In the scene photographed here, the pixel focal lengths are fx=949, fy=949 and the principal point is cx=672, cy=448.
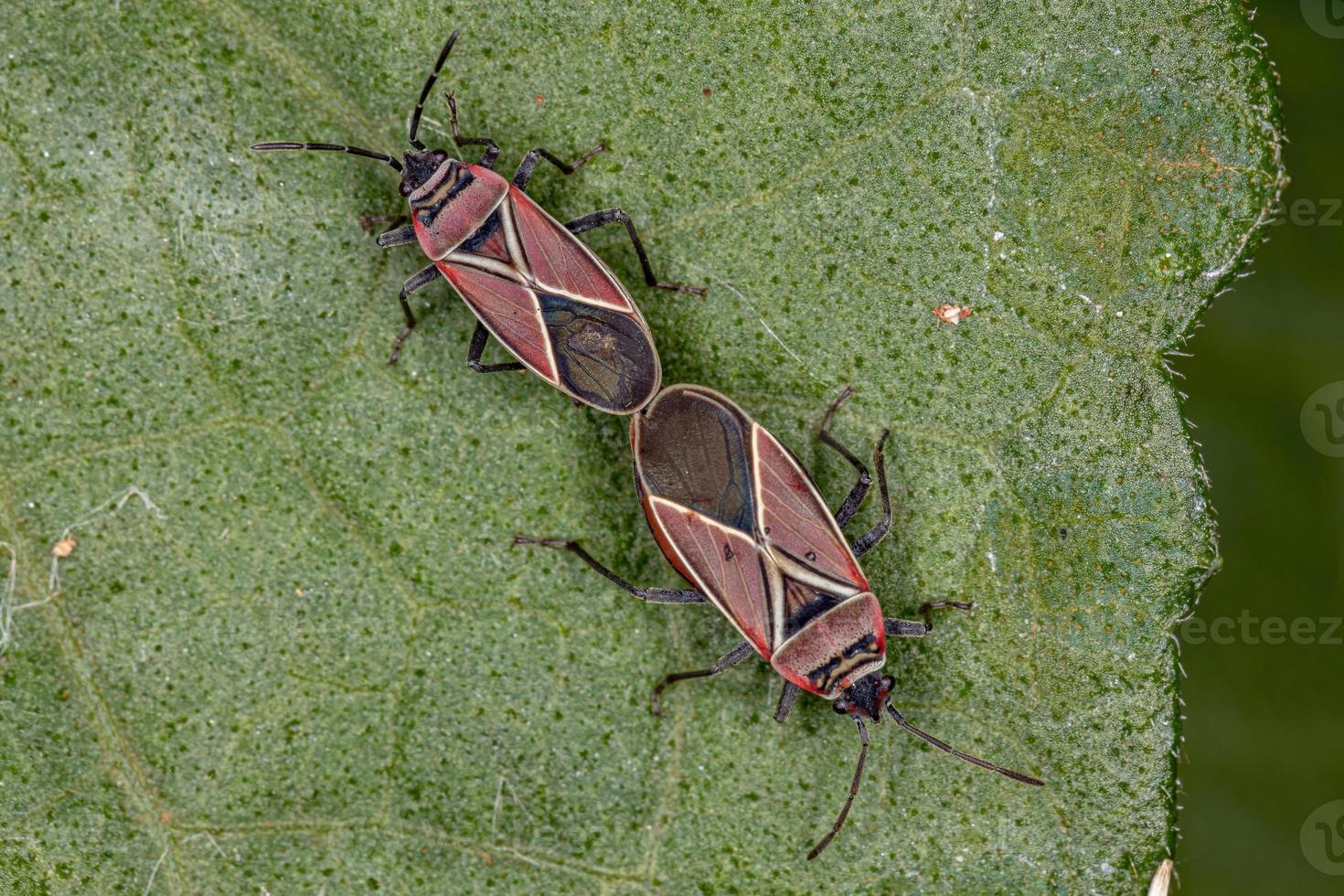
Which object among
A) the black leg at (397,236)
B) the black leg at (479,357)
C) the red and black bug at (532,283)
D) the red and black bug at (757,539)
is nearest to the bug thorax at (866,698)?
the red and black bug at (757,539)

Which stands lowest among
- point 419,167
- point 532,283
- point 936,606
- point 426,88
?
point 936,606

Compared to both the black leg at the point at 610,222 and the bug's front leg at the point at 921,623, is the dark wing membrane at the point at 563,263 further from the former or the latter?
the bug's front leg at the point at 921,623

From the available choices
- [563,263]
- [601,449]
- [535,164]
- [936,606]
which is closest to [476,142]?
[535,164]

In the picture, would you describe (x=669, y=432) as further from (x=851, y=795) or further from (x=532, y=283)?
(x=851, y=795)

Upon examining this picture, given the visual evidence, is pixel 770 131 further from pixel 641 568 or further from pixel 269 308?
pixel 269 308

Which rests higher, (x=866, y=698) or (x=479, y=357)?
(x=479, y=357)

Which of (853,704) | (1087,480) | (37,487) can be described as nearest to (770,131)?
(1087,480)

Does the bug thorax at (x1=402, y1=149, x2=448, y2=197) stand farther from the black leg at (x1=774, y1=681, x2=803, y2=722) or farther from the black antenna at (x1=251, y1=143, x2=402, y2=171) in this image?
the black leg at (x1=774, y1=681, x2=803, y2=722)

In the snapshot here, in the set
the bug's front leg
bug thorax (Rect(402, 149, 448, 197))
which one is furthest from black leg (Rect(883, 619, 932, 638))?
bug thorax (Rect(402, 149, 448, 197))
